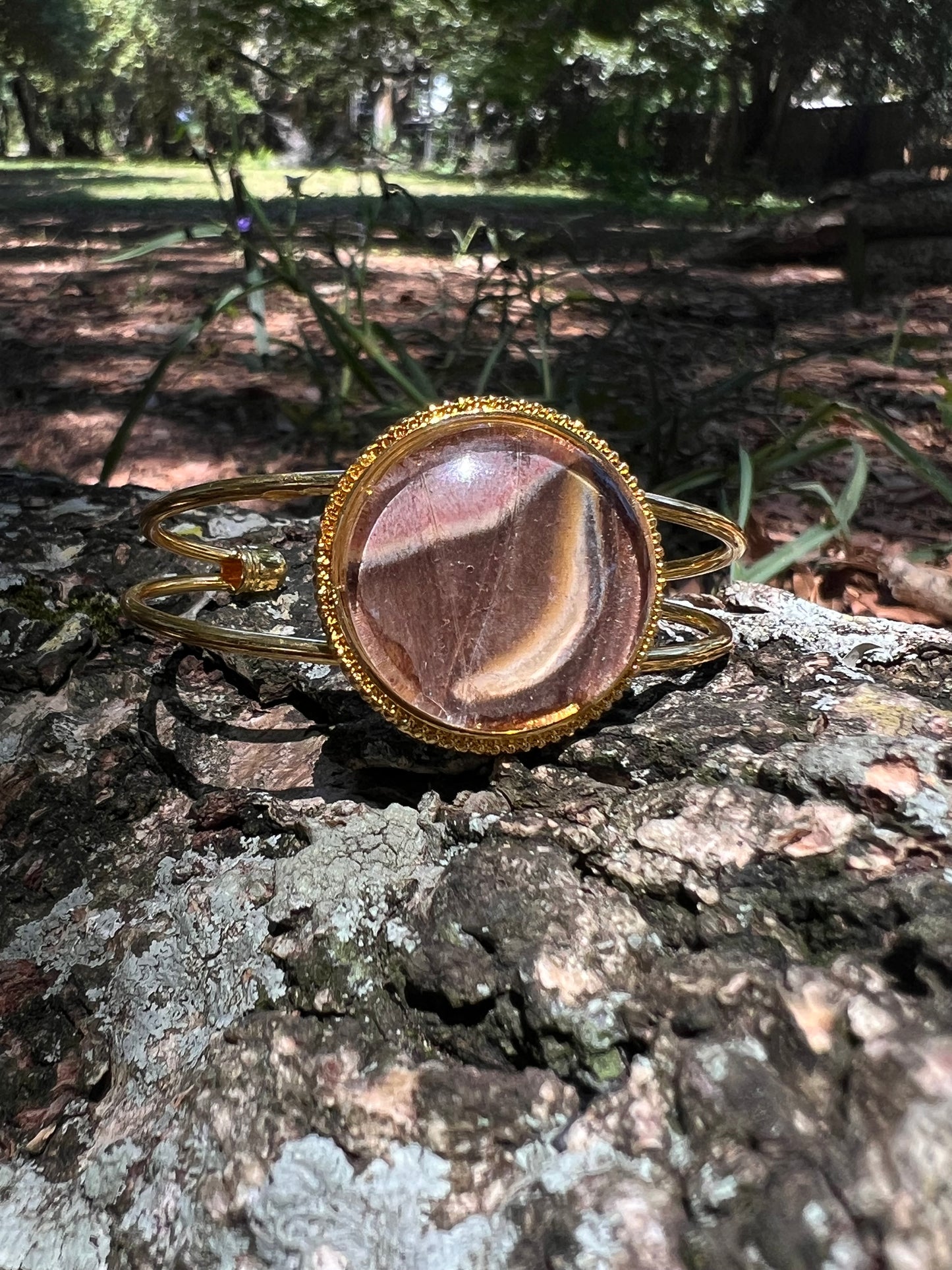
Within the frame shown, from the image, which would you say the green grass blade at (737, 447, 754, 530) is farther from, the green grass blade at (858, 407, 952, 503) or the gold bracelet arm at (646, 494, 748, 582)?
the gold bracelet arm at (646, 494, 748, 582)

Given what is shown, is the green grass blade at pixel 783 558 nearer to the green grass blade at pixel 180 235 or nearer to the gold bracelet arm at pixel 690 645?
the gold bracelet arm at pixel 690 645

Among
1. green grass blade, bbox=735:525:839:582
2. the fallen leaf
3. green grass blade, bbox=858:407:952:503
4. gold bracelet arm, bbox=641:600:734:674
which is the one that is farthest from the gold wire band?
green grass blade, bbox=858:407:952:503

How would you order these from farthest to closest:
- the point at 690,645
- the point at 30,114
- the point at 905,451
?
the point at 30,114, the point at 905,451, the point at 690,645

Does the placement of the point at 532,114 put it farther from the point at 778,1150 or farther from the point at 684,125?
the point at 778,1150

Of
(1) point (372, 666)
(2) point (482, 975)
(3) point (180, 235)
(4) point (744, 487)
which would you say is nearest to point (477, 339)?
(3) point (180, 235)

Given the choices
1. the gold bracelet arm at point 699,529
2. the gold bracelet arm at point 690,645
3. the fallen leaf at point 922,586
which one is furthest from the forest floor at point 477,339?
the gold bracelet arm at point 690,645

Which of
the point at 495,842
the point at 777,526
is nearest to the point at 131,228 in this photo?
the point at 777,526

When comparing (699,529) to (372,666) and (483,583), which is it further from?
(372,666)
